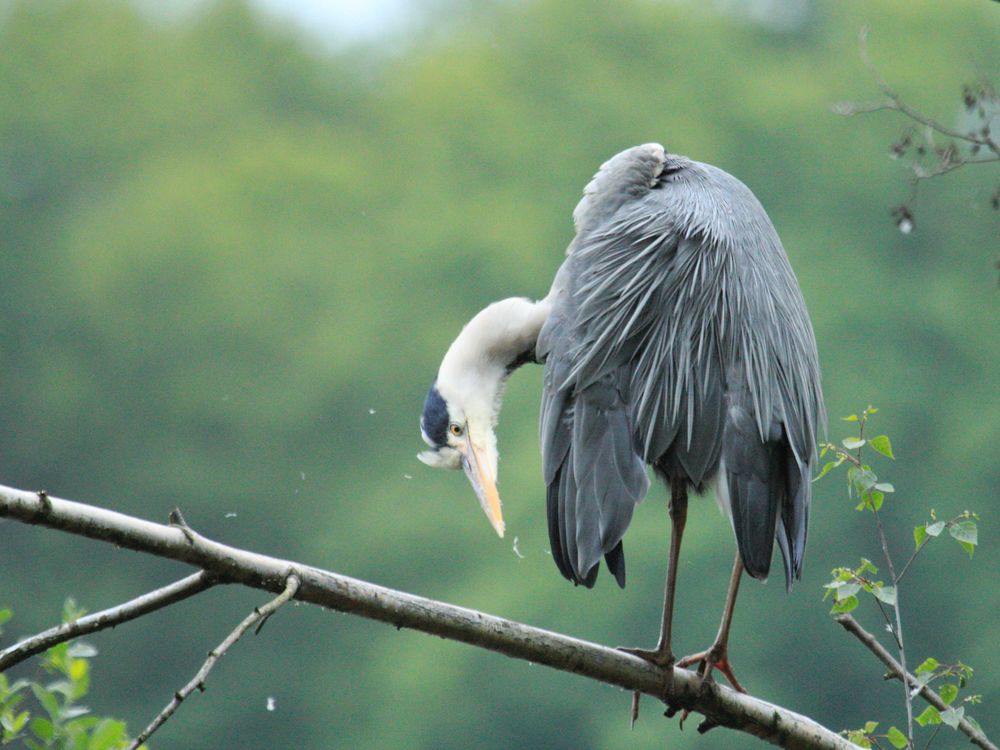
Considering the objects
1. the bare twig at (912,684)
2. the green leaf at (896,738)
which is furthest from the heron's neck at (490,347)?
the green leaf at (896,738)

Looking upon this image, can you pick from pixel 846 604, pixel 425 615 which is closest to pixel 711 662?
pixel 846 604

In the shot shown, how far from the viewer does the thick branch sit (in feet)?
3.70

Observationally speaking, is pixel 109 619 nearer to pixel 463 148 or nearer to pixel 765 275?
pixel 765 275

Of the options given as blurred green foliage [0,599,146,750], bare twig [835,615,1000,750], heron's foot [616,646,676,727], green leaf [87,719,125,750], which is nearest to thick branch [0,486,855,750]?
heron's foot [616,646,676,727]

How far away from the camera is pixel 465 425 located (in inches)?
88.6

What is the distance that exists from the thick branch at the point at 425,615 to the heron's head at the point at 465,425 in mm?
779

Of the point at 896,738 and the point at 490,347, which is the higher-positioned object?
the point at 490,347

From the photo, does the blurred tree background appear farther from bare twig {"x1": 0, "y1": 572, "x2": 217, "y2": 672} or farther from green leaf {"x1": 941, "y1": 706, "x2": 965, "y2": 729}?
bare twig {"x1": 0, "y1": 572, "x2": 217, "y2": 672}

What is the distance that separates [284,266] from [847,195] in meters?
3.36

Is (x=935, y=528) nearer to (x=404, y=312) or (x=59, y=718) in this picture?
(x=59, y=718)

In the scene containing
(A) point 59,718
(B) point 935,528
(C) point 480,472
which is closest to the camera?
(B) point 935,528

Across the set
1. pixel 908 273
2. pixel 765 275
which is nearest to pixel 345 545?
pixel 908 273

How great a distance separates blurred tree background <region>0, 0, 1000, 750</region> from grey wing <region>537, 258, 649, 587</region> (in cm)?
386

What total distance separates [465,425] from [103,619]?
1150 millimetres
